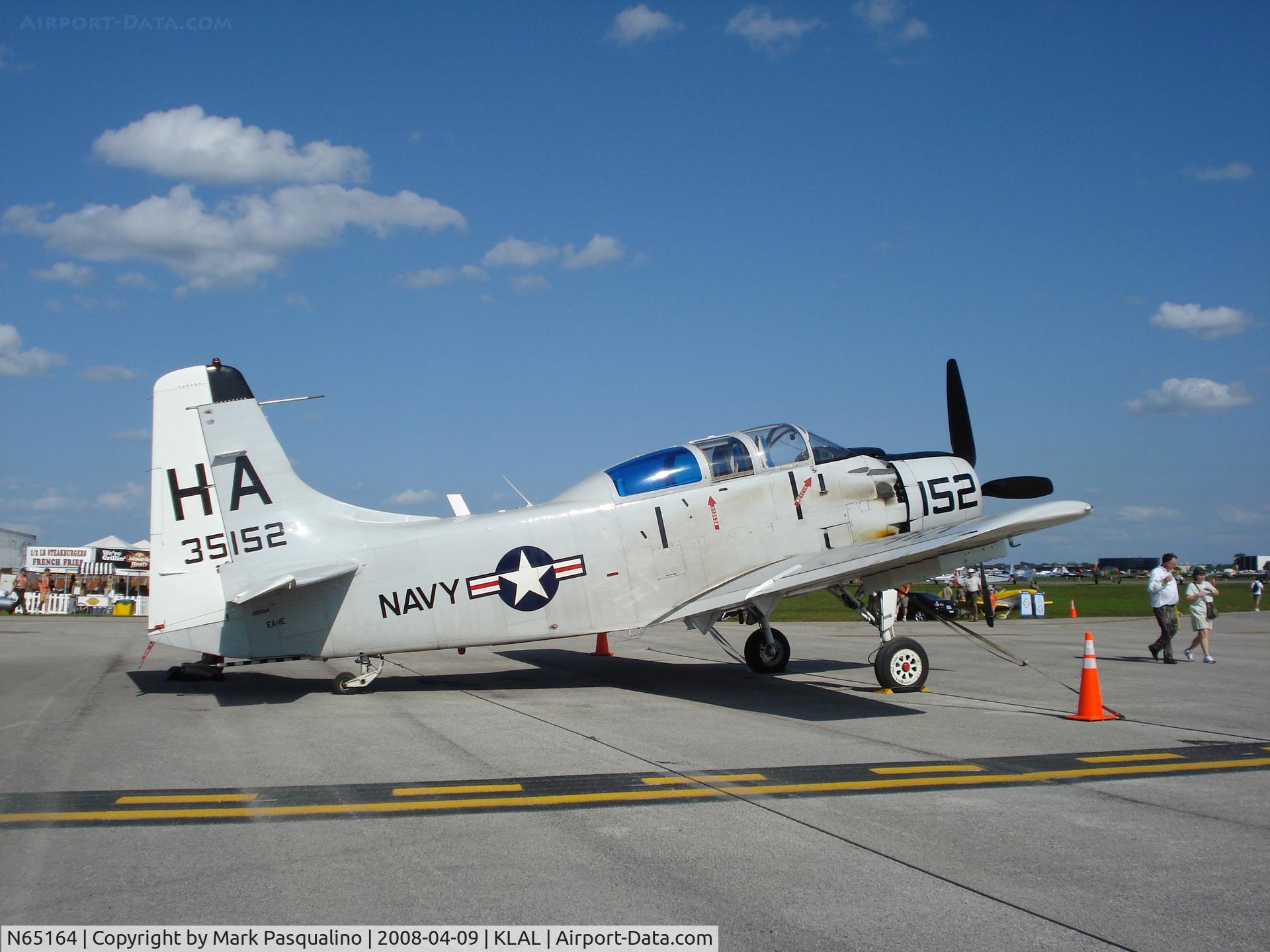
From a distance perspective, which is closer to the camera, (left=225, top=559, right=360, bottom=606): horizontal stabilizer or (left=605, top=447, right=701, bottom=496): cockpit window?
(left=225, top=559, right=360, bottom=606): horizontal stabilizer

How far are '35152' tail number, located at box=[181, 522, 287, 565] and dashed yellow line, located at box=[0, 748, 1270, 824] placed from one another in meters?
5.36

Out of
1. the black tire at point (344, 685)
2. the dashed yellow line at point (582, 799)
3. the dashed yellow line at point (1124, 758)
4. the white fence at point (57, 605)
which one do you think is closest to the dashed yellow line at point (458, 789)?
the dashed yellow line at point (582, 799)

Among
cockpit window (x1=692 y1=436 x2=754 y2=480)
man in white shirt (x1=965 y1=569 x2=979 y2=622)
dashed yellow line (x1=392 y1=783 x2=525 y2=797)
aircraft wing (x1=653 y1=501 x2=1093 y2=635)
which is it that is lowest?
man in white shirt (x1=965 y1=569 x2=979 y2=622)

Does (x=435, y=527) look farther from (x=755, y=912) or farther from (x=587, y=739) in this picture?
(x=755, y=912)

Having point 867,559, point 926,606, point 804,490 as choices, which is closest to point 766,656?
point 804,490

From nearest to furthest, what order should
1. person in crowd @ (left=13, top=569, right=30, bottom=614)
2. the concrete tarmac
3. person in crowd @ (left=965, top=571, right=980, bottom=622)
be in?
1. the concrete tarmac
2. person in crowd @ (left=965, top=571, right=980, bottom=622)
3. person in crowd @ (left=13, top=569, right=30, bottom=614)

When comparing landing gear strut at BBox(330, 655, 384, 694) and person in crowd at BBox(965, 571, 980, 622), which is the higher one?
landing gear strut at BBox(330, 655, 384, 694)

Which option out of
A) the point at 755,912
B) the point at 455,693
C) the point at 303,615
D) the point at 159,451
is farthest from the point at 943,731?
the point at 159,451

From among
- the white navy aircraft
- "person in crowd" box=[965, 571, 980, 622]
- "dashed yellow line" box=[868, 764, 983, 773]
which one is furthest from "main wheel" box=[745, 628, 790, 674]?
"person in crowd" box=[965, 571, 980, 622]

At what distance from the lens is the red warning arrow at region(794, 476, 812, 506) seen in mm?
12383

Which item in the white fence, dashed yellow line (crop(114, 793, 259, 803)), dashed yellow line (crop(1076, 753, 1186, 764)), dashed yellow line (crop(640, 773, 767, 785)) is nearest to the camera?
dashed yellow line (crop(114, 793, 259, 803))

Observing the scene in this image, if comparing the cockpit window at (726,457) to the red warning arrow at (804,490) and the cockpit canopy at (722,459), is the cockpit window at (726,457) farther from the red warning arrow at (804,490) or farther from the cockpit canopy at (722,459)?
the red warning arrow at (804,490)

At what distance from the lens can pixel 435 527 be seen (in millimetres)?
11477

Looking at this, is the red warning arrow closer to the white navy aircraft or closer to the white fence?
the white navy aircraft
